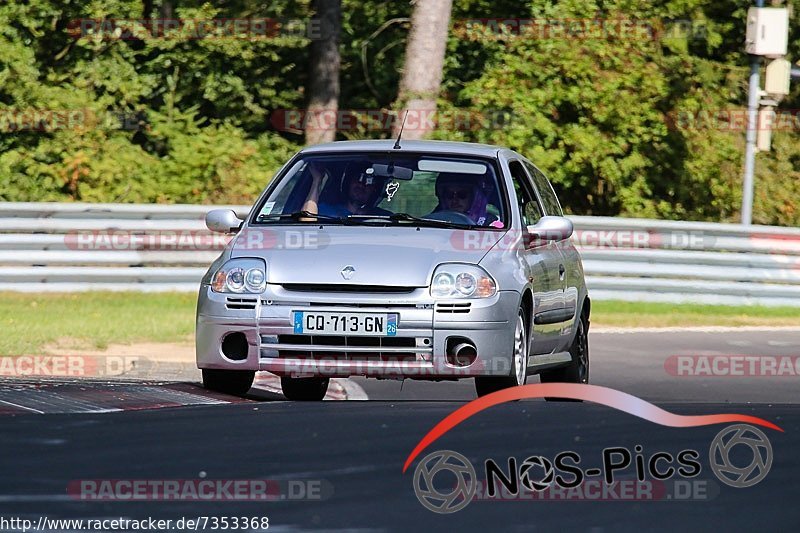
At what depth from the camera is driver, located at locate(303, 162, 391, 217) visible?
33.9 ft

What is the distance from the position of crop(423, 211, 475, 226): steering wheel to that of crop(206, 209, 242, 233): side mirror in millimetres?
1166

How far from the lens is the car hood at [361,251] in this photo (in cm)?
945

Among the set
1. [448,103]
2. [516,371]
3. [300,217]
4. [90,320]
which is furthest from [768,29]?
[516,371]

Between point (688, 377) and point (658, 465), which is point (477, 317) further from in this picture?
point (688, 377)

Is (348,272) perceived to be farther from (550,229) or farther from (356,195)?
(550,229)

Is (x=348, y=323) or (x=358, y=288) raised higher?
(x=358, y=288)

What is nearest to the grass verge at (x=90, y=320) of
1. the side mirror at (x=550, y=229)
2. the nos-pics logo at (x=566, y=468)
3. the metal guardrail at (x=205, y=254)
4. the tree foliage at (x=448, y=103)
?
the metal guardrail at (x=205, y=254)

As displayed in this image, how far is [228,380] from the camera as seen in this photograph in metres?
10.2

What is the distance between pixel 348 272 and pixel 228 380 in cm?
121

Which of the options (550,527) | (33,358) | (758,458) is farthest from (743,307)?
(550,527)

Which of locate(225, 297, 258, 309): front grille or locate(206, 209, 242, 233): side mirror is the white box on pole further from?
locate(225, 297, 258, 309): front grille

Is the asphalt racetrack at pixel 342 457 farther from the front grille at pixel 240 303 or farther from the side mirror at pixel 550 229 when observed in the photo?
the side mirror at pixel 550 229

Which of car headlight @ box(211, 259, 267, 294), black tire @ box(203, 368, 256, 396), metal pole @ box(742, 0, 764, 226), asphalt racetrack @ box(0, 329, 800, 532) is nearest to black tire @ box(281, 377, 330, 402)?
asphalt racetrack @ box(0, 329, 800, 532)

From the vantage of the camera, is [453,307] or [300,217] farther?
[300,217]
